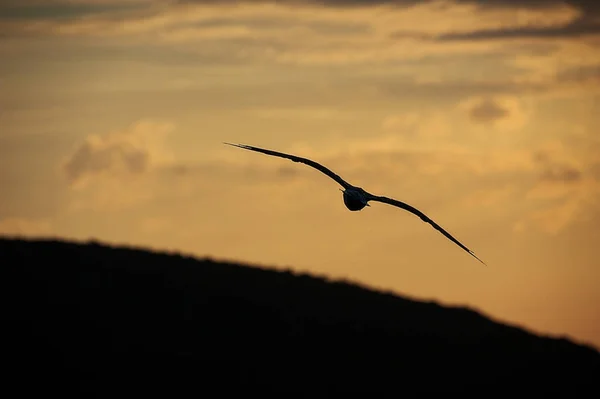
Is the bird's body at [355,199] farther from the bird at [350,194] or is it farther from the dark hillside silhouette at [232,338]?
the dark hillside silhouette at [232,338]

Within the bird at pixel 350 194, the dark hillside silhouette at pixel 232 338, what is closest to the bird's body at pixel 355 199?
the bird at pixel 350 194

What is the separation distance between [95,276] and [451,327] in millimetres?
14640

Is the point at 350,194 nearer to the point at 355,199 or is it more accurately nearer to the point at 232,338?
the point at 355,199

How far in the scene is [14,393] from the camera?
51.8 metres

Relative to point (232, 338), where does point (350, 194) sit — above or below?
above

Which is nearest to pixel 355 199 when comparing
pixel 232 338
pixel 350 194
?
pixel 350 194

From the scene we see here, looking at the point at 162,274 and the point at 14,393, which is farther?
the point at 162,274

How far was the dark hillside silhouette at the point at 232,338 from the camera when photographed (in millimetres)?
53469

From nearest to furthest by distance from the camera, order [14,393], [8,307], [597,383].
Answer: [14,393] < [8,307] < [597,383]

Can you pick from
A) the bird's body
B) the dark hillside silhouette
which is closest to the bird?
the bird's body

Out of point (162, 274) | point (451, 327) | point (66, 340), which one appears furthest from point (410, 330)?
point (66, 340)

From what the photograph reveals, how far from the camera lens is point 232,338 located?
56094mm

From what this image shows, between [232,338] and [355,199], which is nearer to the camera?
[355,199]

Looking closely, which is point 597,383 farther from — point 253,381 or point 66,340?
point 66,340
